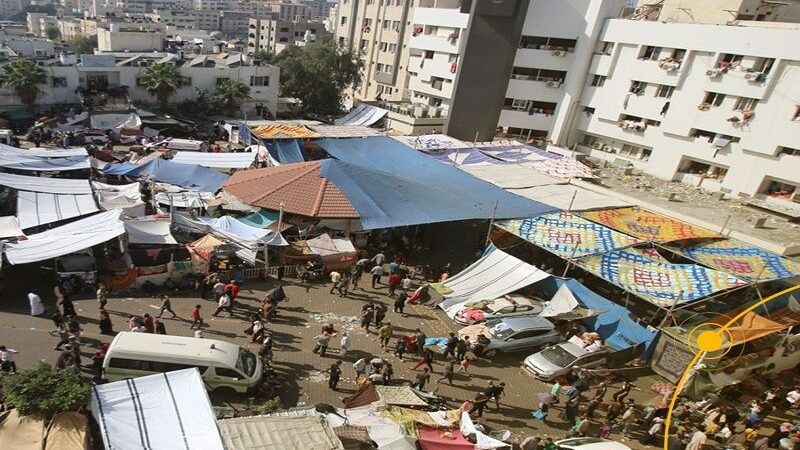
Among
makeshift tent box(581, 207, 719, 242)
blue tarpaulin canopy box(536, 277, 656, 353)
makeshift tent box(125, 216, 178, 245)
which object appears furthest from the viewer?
makeshift tent box(581, 207, 719, 242)

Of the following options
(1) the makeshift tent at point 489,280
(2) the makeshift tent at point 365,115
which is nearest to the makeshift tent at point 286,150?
(2) the makeshift tent at point 365,115

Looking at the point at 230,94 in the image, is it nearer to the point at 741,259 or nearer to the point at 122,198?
the point at 122,198

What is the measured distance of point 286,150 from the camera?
27219mm

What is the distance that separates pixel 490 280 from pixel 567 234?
362 cm

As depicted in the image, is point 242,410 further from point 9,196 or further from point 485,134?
point 485,134

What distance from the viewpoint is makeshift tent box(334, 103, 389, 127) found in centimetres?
3597

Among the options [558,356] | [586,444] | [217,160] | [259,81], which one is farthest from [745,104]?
[259,81]

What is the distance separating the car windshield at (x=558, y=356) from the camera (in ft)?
47.7

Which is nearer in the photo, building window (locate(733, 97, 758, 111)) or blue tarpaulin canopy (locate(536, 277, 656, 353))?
blue tarpaulin canopy (locate(536, 277, 656, 353))

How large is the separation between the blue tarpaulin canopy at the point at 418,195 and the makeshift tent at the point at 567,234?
72 cm

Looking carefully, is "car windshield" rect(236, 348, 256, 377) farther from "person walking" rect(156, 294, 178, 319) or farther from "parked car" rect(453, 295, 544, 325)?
"parked car" rect(453, 295, 544, 325)

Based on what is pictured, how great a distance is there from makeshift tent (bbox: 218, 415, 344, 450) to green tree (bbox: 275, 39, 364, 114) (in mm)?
40043

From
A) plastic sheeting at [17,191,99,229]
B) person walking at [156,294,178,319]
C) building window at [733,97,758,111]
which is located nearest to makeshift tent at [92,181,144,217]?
Result: plastic sheeting at [17,191,99,229]

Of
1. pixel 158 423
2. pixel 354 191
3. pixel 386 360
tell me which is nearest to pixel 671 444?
pixel 386 360
